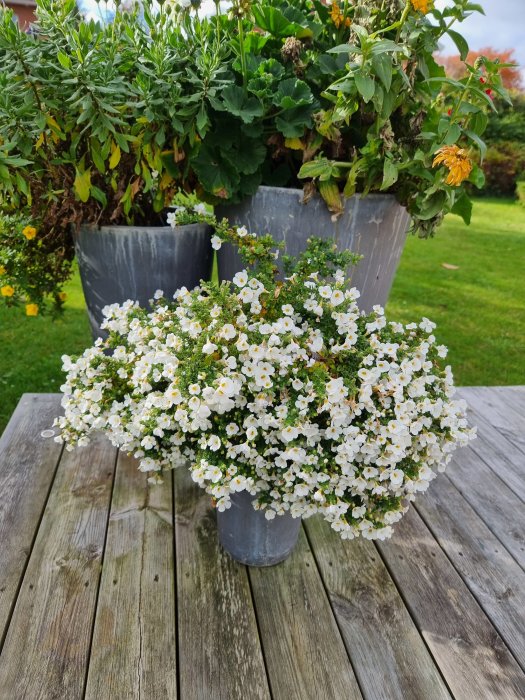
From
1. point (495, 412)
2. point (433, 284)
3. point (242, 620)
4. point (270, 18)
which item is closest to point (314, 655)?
point (242, 620)

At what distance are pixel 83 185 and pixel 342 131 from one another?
673mm

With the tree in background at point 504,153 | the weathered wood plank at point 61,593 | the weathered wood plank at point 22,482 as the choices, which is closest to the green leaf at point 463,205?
the weathered wood plank at point 61,593

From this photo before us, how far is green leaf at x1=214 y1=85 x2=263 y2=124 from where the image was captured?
126cm

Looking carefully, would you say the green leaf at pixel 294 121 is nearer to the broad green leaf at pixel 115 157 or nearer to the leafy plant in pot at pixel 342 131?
the leafy plant in pot at pixel 342 131

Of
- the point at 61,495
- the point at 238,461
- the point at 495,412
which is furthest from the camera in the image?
the point at 495,412

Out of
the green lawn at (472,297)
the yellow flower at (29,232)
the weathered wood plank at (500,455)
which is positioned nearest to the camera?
the yellow flower at (29,232)

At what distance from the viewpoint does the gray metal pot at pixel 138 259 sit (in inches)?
55.7

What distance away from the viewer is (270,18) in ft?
4.38

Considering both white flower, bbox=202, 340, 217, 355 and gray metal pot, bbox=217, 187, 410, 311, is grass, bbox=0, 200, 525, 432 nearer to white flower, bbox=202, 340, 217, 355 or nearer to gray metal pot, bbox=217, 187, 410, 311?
gray metal pot, bbox=217, 187, 410, 311

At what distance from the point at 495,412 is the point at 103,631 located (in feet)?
5.04

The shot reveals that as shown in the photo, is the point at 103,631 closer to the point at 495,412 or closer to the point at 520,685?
the point at 520,685

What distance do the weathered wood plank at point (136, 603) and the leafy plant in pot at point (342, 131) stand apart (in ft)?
2.29

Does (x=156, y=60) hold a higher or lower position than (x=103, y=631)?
higher

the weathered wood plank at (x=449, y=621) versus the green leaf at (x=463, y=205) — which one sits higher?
the green leaf at (x=463, y=205)
